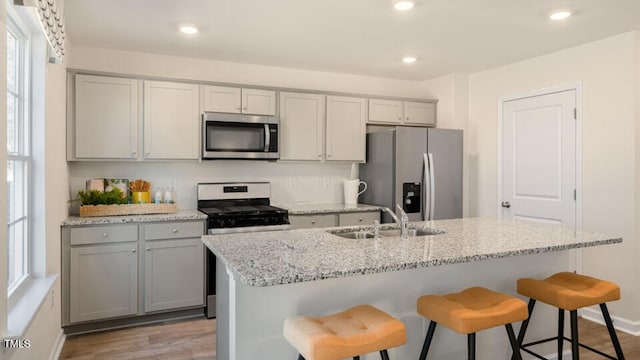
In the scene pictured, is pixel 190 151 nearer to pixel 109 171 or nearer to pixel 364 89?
pixel 109 171

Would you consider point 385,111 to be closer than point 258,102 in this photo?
No

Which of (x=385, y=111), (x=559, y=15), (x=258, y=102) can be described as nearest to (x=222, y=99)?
(x=258, y=102)

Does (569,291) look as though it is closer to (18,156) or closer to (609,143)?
(609,143)

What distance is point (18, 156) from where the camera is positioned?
8.01 feet

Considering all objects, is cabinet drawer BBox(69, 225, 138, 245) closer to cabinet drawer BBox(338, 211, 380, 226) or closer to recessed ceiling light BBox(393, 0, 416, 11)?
cabinet drawer BBox(338, 211, 380, 226)

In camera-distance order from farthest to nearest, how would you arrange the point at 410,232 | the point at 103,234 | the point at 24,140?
the point at 103,234, the point at 410,232, the point at 24,140

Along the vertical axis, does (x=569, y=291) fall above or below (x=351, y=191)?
below

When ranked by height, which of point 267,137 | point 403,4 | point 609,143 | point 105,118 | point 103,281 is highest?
point 403,4

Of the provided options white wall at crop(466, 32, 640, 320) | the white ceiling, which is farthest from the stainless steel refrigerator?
white wall at crop(466, 32, 640, 320)

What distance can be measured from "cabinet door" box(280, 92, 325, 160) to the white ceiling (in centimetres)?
38

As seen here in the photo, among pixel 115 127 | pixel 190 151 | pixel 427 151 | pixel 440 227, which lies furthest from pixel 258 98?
pixel 440 227

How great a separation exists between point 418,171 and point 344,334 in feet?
9.75

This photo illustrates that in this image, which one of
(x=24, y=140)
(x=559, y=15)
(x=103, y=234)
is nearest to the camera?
(x=24, y=140)

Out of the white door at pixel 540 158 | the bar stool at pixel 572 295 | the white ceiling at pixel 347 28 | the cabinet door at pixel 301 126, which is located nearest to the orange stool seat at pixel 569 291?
the bar stool at pixel 572 295
